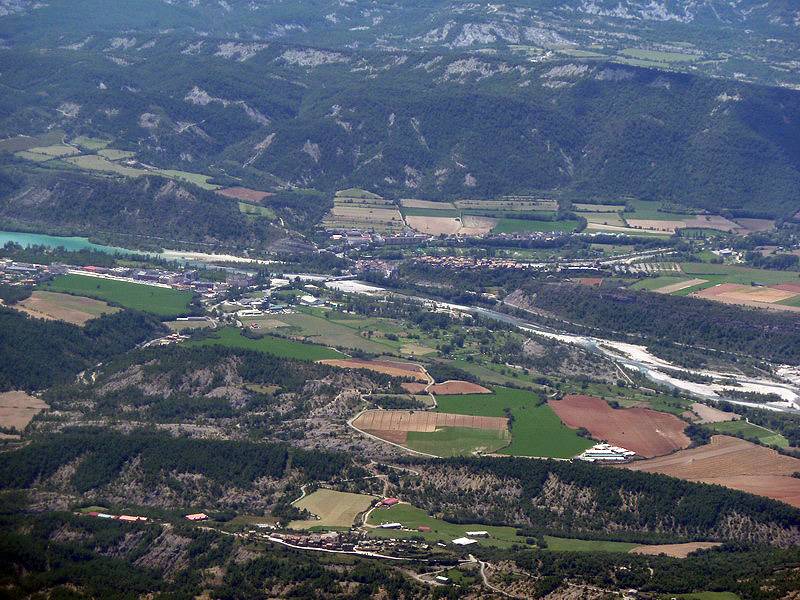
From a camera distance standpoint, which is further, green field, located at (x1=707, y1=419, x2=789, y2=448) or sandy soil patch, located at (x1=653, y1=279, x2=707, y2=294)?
sandy soil patch, located at (x1=653, y1=279, x2=707, y2=294)

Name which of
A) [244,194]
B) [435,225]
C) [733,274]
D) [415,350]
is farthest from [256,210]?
[415,350]

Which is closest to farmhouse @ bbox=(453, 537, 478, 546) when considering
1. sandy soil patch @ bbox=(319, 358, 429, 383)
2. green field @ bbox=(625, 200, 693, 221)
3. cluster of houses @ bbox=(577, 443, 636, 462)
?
cluster of houses @ bbox=(577, 443, 636, 462)

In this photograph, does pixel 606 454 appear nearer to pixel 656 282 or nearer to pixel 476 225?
pixel 656 282

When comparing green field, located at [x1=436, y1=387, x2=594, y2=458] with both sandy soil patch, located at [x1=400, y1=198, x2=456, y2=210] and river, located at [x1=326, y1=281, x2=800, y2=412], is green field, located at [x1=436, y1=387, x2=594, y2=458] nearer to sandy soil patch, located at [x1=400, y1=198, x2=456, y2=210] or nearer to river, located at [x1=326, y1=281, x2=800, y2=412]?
river, located at [x1=326, y1=281, x2=800, y2=412]

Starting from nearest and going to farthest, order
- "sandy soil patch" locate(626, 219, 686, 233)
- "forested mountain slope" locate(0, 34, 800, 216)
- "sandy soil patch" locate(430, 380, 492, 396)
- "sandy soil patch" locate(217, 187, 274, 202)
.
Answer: "sandy soil patch" locate(430, 380, 492, 396)
"sandy soil patch" locate(217, 187, 274, 202)
"sandy soil patch" locate(626, 219, 686, 233)
"forested mountain slope" locate(0, 34, 800, 216)

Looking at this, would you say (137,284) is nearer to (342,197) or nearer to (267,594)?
(342,197)

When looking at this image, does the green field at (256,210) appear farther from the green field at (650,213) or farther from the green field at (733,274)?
the green field at (733,274)
